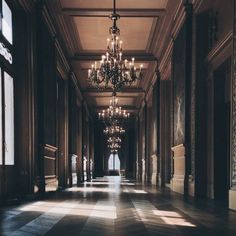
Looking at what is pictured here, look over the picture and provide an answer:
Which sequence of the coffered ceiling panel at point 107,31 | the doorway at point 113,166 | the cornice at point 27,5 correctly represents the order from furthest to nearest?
the doorway at point 113,166 < the coffered ceiling panel at point 107,31 < the cornice at point 27,5

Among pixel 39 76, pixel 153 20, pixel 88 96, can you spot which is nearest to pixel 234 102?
pixel 39 76

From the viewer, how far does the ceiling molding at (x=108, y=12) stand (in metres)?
9.64

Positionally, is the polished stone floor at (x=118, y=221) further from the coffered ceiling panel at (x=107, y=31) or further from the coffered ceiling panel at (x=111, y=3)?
the coffered ceiling panel at (x=107, y=31)

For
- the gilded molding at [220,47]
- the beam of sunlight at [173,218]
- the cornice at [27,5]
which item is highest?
the cornice at [27,5]

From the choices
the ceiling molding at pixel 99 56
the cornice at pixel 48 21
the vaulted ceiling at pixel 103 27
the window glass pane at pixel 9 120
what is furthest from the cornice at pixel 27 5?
the ceiling molding at pixel 99 56

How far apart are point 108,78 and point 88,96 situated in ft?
42.2

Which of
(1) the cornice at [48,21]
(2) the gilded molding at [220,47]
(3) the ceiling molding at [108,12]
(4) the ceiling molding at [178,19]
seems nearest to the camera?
(2) the gilded molding at [220,47]

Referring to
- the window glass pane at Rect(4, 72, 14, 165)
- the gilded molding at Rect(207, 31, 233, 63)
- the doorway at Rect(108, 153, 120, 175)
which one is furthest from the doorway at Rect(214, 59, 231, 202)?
the doorway at Rect(108, 153, 120, 175)

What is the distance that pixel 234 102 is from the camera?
231 inches

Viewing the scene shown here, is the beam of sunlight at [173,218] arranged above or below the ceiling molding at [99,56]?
below

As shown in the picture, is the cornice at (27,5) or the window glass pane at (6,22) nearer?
the window glass pane at (6,22)

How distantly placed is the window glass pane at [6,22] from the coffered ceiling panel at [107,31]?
336 cm

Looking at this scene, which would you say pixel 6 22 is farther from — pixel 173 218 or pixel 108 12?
pixel 173 218

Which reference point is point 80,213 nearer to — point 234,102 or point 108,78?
point 234,102
